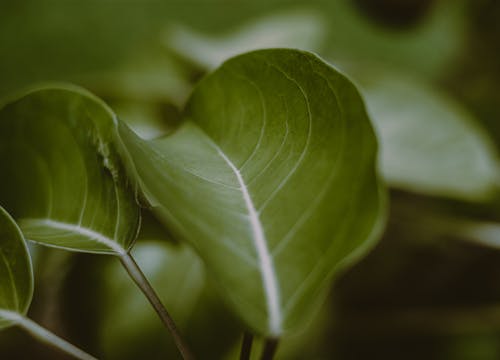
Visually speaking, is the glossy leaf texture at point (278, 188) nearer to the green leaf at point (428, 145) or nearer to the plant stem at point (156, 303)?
the plant stem at point (156, 303)

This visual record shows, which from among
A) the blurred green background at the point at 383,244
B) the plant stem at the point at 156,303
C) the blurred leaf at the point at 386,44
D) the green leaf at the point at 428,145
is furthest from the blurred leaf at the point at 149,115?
the blurred leaf at the point at 386,44

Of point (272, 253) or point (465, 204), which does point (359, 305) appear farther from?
point (272, 253)

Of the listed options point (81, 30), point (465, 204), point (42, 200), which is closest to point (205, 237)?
point (42, 200)

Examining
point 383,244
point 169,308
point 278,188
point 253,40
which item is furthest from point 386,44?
point 278,188

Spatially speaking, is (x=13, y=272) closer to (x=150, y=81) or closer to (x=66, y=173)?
(x=66, y=173)

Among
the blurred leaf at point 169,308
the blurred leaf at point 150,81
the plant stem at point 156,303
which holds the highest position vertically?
the plant stem at point 156,303

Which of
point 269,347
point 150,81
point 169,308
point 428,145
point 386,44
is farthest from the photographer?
A: point 386,44

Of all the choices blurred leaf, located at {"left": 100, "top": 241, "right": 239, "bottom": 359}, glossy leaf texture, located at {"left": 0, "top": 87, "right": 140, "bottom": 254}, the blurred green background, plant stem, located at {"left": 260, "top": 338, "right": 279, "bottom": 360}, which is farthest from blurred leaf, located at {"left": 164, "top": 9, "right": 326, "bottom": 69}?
plant stem, located at {"left": 260, "top": 338, "right": 279, "bottom": 360}
